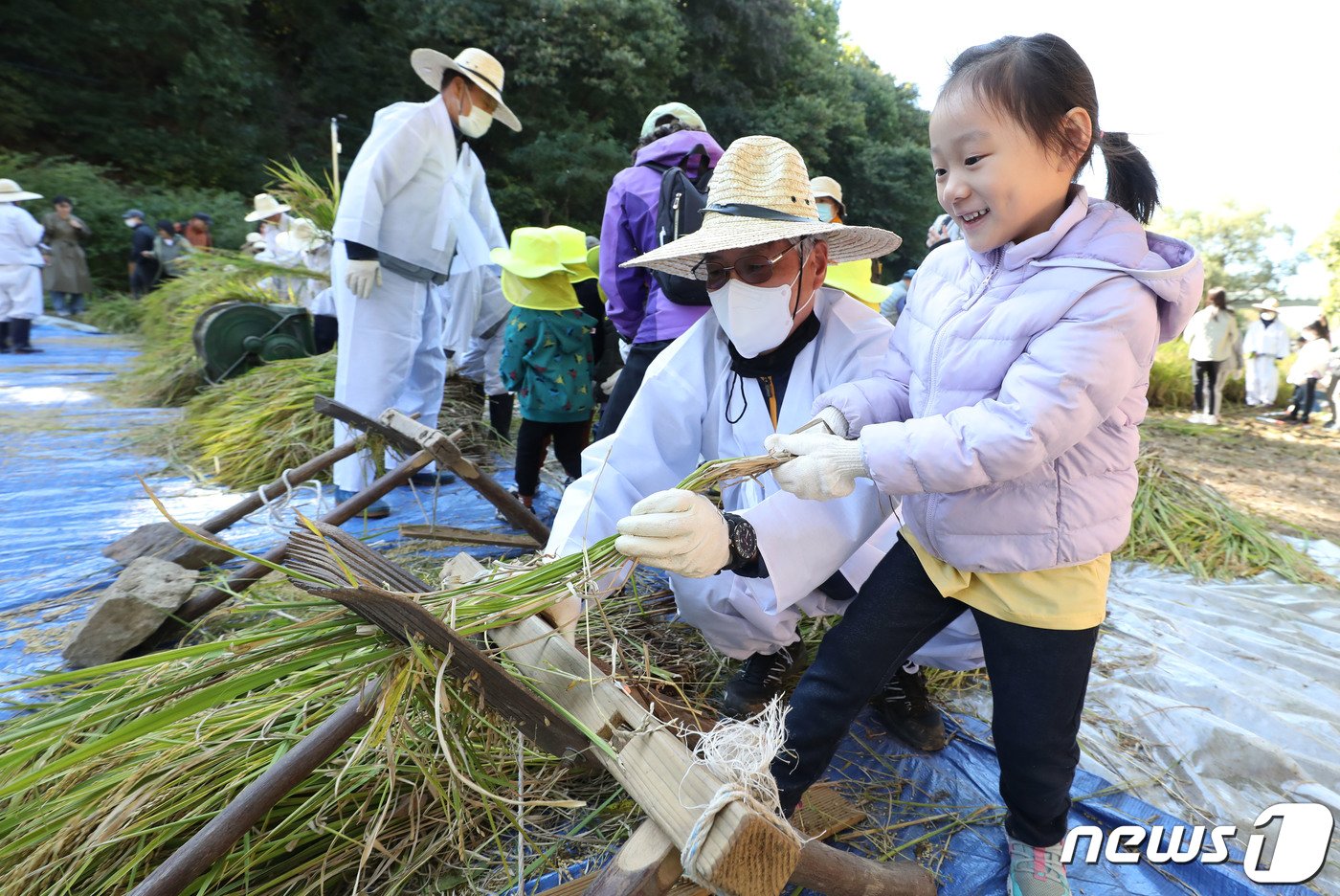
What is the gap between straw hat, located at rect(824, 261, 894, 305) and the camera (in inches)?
134

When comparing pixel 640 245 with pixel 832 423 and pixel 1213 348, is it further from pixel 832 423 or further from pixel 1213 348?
pixel 1213 348

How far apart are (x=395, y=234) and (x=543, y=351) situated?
95 centimetres

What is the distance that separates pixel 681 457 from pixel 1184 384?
10485 mm

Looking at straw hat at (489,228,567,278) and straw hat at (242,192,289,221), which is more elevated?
straw hat at (242,192,289,221)

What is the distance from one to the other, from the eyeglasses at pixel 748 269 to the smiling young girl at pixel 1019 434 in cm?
39

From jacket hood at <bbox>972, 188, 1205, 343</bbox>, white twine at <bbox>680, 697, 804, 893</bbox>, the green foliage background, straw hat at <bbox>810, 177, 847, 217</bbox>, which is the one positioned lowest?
white twine at <bbox>680, 697, 804, 893</bbox>

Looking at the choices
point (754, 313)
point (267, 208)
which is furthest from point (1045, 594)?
point (267, 208)

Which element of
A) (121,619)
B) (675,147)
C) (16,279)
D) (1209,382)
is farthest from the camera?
(1209,382)

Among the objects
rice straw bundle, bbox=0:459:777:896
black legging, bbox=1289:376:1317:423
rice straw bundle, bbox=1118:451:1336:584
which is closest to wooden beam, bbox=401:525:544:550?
rice straw bundle, bbox=0:459:777:896

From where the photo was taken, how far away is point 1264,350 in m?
9.68

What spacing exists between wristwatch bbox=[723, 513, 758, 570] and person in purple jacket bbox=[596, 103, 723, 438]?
1499 mm

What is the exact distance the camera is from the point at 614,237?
3285mm

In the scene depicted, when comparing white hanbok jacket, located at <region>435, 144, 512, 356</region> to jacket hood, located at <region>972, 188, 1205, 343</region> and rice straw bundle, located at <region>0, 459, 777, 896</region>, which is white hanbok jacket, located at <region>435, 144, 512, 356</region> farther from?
jacket hood, located at <region>972, 188, 1205, 343</region>

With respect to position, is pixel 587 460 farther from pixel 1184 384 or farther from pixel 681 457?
pixel 1184 384
